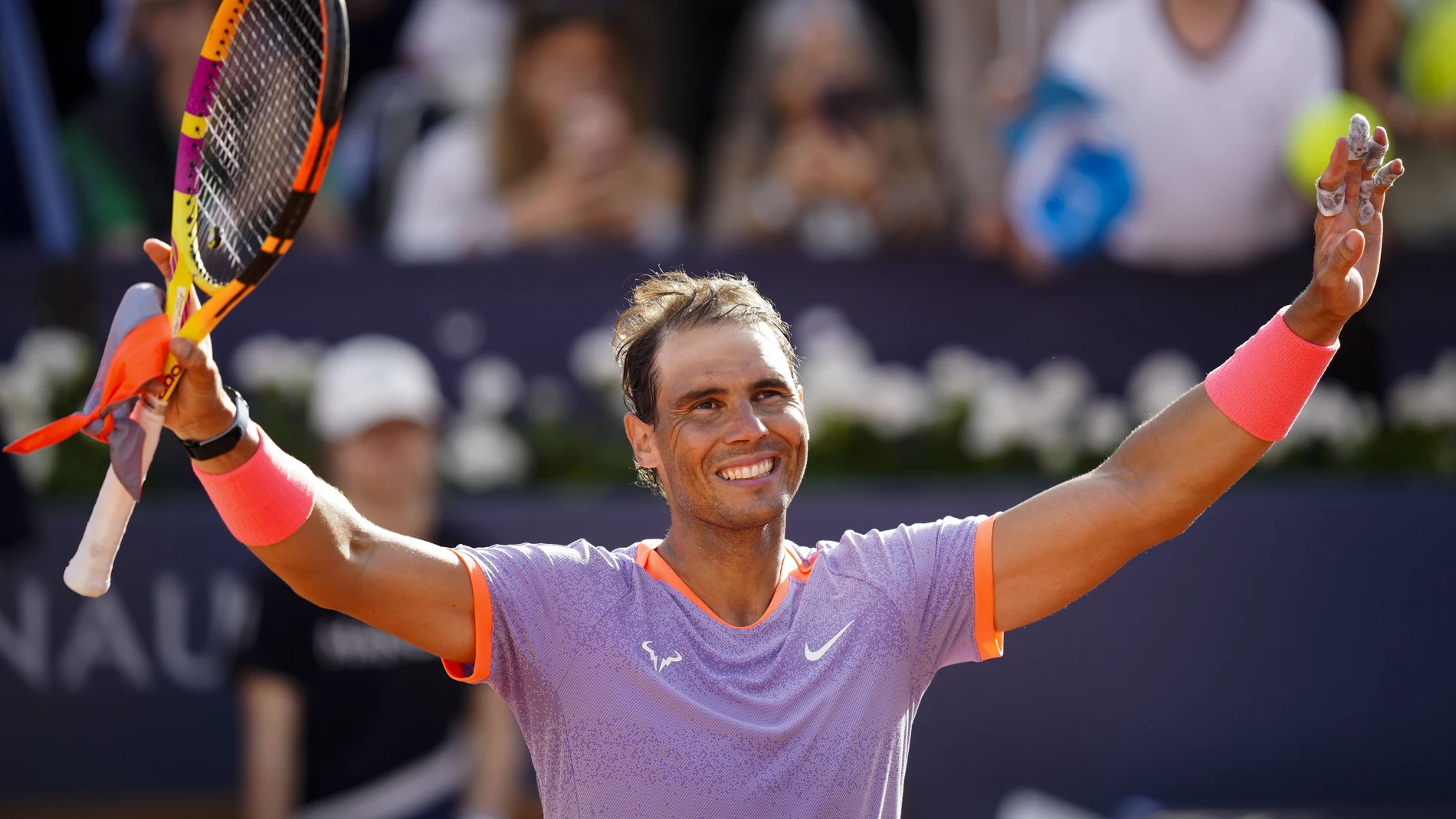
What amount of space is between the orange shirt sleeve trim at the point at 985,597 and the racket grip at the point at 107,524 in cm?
125

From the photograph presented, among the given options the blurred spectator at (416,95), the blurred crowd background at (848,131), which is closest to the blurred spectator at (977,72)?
the blurred crowd background at (848,131)

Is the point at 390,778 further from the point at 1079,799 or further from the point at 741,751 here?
the point at 741,751

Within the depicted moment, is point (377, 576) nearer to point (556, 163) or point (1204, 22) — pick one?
point (556, 163)

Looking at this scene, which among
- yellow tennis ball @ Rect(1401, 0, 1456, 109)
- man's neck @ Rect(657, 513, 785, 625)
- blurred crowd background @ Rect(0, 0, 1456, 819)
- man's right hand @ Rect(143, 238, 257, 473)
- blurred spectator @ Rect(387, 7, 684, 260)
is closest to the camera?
man's right hand @ Rect(143, 238, 257, 473)

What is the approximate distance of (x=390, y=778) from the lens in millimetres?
4578

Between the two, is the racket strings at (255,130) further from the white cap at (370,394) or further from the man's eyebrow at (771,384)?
the white cap at (370,394)

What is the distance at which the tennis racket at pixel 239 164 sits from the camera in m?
2.40

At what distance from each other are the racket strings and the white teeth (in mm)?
788

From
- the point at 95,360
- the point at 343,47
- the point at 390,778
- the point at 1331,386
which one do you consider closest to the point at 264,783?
the point at 390,778

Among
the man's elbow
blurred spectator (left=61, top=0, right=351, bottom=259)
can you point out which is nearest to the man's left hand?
the man's elbow

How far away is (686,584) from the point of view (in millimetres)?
2678

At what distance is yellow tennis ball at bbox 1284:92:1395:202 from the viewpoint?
508cm

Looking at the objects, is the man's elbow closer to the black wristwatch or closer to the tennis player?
the tennis player

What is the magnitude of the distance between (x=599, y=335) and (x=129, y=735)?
75.1 inches
